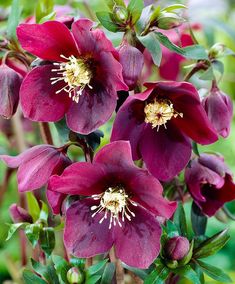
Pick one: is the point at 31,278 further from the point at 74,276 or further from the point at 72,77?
the point at 72,77

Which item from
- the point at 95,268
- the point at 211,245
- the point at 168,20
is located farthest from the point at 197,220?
the point at 168,20

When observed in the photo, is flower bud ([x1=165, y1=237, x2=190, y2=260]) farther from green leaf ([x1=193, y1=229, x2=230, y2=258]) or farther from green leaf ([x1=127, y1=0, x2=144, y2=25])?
green leaf ([x1=127, y1=0, x2=144, y2=25])

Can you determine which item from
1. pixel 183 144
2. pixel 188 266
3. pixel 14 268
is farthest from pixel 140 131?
pixel 14 268

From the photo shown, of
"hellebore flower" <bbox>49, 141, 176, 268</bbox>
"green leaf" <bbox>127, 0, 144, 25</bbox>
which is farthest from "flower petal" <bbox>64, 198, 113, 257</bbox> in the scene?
"green leaf" <bbox>127, 0, 144, 25</bbox>

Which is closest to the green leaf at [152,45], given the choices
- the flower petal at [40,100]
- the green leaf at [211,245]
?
the flower petal at [40,100]

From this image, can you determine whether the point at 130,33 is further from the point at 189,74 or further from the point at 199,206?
the point at 199,206

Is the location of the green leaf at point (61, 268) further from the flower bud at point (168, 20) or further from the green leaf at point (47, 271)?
the flower bud at point (168, 20)

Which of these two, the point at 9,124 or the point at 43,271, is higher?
the point at 43,271
